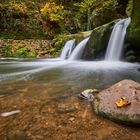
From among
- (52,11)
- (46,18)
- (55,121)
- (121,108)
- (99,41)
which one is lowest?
(55,121)

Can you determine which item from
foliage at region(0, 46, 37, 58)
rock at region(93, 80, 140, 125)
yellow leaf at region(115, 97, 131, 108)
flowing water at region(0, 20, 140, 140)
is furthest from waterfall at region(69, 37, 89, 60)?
yellow leaf at region(115, 97, 131, 108)

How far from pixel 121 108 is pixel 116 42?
5996mm

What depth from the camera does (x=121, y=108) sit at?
108 inches

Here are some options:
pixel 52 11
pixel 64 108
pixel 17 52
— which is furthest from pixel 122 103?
pixel 52 11

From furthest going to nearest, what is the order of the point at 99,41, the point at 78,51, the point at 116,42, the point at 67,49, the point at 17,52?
the point at 17,52 < the point at 67,49 < the point at 78,51 < the point at 99,41 < the point at 116,42

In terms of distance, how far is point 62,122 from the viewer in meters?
2.68

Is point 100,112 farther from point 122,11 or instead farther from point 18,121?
point 122,11

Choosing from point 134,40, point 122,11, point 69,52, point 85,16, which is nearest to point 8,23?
point 85,16

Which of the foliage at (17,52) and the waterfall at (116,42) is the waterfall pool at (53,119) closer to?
the waterfall at (116,42)

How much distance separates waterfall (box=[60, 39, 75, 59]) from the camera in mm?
11516

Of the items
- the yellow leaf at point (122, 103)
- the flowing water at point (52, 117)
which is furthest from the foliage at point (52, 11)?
the yellow leaf at point (122, 103)

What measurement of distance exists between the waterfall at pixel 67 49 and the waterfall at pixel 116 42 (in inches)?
119

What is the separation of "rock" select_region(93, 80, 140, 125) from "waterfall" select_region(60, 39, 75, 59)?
8.13 meters

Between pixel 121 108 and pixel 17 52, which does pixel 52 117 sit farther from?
pixel 17 52
